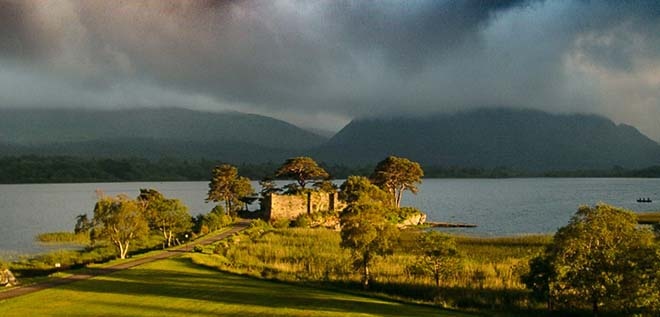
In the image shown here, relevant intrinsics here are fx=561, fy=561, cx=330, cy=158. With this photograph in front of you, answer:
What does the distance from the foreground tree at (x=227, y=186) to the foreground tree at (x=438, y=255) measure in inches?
1891

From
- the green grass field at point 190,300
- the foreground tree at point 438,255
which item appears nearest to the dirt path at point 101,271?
the green grass field at point 190,300

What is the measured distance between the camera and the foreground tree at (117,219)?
44.8 m

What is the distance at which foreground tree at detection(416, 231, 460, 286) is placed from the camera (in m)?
35.3

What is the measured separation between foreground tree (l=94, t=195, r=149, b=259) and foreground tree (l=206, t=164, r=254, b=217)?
33.5 meters

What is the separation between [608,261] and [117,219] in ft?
116

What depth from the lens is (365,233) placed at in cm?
3519

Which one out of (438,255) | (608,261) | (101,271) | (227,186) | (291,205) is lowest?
(101,271)

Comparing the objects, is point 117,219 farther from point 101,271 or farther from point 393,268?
point 393,268

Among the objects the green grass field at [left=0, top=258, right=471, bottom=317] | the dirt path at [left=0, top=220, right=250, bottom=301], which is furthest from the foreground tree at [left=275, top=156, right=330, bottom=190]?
the green grass field at [left=0, top=258, right=471, bottom=317]

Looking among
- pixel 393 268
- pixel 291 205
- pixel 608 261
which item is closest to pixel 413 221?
pixel 291 205

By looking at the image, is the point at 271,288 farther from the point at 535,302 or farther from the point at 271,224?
the point at 271,224

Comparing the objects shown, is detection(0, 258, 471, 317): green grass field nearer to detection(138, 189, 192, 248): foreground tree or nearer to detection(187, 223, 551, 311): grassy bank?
detection(187, 223, 551, 311): grassy bank

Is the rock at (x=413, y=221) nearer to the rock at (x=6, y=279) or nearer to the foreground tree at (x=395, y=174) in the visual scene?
the foreground tree at (x=395, y=174)

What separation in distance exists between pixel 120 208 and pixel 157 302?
70.9ft
